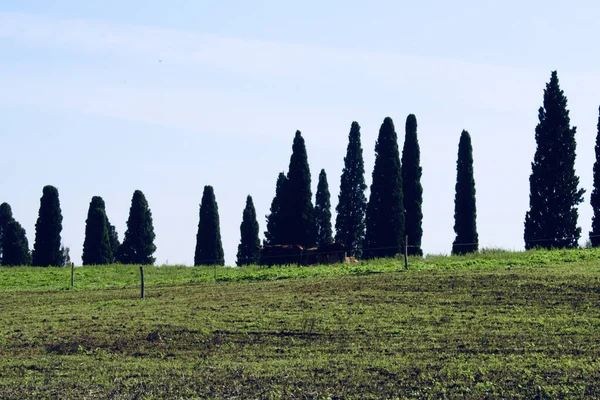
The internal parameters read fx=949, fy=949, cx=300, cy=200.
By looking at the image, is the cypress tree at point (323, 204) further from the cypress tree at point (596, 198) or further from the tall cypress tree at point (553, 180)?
the cypress tree at point (596, 198)

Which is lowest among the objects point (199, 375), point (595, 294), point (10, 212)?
point (199, 375)

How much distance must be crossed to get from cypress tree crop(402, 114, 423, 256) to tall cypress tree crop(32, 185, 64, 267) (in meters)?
26.8

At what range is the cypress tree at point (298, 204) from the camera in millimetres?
67125

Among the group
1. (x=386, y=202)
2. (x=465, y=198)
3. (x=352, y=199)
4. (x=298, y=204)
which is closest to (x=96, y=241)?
(x=298, y=204)

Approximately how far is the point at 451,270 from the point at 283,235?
29659 mm

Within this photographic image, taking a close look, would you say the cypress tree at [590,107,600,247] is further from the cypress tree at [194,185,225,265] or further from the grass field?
the cypress tree at [194,185,225,265]

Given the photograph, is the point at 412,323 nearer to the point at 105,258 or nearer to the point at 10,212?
the point at 105,258

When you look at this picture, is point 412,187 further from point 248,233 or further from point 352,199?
point 248,233

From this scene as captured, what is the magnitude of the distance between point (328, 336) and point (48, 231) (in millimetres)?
50931

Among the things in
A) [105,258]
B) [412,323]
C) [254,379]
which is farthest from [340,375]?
[105,258]

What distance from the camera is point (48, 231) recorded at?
72500 millimetres

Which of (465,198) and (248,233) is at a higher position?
(465,198)

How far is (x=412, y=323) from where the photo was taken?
88.6 feet

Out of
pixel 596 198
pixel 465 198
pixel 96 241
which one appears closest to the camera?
pixel 596 198
